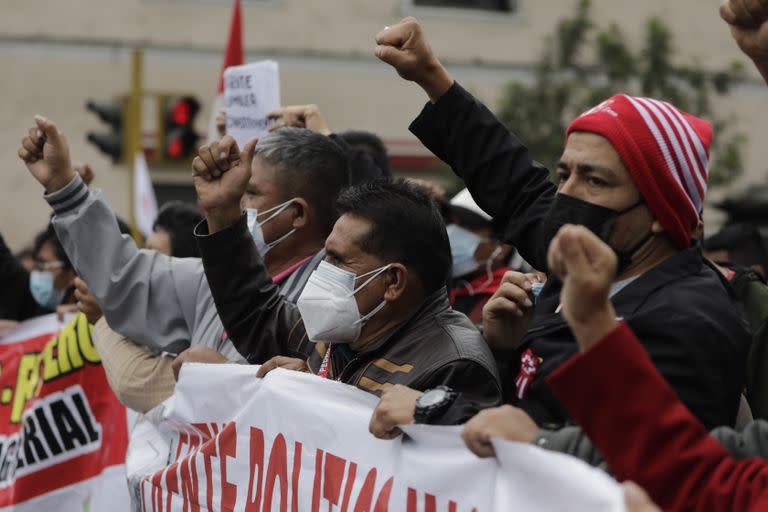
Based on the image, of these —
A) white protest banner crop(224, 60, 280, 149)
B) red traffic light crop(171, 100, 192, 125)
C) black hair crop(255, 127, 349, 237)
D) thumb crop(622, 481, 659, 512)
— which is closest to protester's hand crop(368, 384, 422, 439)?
thumb crop(622, 481, 659, 512)

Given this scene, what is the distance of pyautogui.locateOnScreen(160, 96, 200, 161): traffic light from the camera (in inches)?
509

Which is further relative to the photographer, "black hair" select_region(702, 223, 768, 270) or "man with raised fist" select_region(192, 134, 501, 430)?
"black hair" select_region(702, 223, 768, 270)

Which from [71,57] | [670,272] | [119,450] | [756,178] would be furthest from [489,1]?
[670,272]

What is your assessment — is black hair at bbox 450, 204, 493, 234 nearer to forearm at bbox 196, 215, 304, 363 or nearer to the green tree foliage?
forearm at bbox 196, 215, 304, 363

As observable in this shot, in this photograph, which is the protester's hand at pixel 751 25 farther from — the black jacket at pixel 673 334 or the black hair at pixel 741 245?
Answer: the black hair at pixel 741 245

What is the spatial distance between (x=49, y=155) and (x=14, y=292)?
183 centimetres

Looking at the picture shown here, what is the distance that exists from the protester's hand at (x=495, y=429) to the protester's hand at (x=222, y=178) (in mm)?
1418

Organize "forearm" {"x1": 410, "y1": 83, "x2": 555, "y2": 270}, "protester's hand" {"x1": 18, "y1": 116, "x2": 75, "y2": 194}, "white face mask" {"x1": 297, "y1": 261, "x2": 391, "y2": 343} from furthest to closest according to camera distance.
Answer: "protester's hand" {"x1": 18, "y1": 116, "x2": 75, "y2": 194}, "forearm" {"x1": 410, "y1": 83, "x2": 555, "y2": 270}, "white face mask" {"x1": 297, "y1": 261, "x2": 391, "y2": 343}

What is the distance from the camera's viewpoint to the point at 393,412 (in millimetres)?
2834

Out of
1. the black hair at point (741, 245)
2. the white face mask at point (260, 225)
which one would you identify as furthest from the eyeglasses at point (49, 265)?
the black hair at point (741, 245)

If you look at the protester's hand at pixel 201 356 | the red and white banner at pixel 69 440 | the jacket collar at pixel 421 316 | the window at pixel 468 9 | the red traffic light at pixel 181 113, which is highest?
the jacket collar at pixel 421 316

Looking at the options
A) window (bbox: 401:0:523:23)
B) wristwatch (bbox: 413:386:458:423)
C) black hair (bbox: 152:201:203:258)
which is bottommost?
window (bbox: 401:0:523:23)

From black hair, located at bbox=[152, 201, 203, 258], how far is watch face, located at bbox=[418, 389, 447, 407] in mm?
3278

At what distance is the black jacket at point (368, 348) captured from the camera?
3.13 metres
